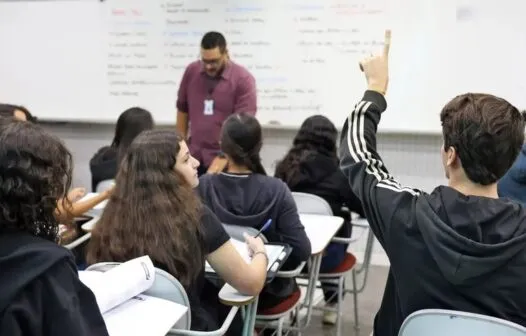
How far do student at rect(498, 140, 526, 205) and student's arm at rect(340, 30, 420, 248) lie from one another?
1073mm

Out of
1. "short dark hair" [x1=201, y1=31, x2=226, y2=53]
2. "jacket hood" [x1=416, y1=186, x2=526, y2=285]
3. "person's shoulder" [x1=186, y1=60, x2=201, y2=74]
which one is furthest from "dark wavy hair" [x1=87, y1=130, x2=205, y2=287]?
"person's shoulder" [x1=186, y1=60, x2=201, y2=74]

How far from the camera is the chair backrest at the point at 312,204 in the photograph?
9.03 ft

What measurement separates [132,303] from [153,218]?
28 cm

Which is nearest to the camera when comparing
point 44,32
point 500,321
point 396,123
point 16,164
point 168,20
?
point 16,164

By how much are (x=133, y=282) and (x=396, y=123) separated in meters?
2.75

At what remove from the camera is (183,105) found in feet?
13.0

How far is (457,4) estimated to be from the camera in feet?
12.0

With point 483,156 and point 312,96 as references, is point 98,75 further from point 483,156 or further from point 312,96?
point 483,156

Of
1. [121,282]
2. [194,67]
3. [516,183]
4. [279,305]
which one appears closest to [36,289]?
[121,282]

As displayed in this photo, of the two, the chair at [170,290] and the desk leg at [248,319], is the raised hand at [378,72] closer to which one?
the chair at [170,290]

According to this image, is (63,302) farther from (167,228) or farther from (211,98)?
(211,98)

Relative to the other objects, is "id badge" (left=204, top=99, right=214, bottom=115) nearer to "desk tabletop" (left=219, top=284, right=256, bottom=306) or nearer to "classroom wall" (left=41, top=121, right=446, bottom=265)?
"classroom wall" (left=41, top=121, right=446, bottom=265)

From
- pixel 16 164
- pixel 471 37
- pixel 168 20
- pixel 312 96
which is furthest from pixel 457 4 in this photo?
pixel 16 164

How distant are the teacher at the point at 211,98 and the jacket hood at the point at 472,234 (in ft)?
8.40
